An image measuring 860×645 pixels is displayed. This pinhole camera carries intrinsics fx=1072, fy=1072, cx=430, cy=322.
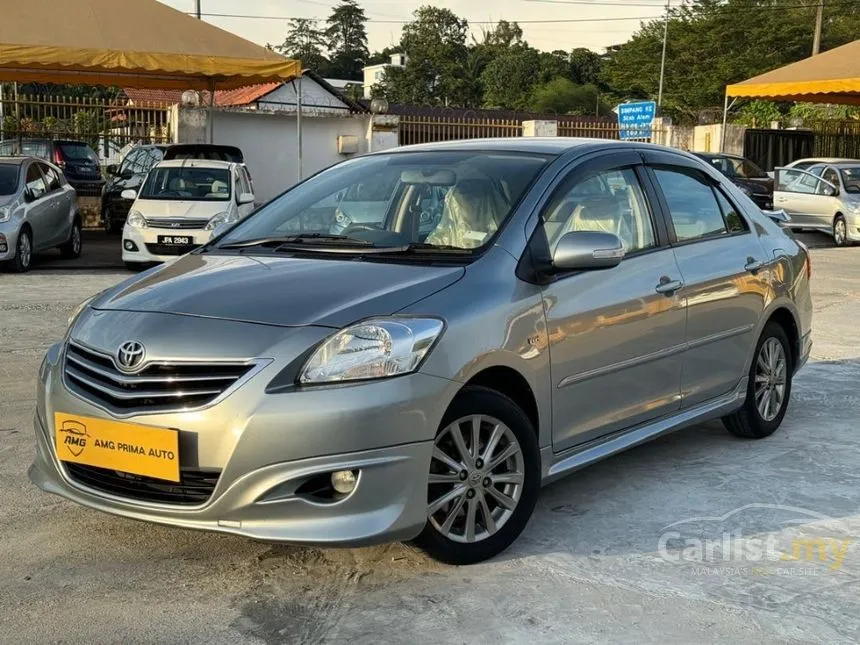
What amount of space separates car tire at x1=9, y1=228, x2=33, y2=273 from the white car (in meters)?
1.17

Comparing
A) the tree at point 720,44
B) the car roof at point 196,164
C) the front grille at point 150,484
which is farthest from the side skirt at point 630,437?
the tree at point 720,44

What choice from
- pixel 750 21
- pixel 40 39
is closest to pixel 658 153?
pixel 40 39

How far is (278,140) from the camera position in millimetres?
22516

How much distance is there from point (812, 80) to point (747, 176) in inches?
94.0

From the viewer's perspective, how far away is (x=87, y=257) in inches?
633

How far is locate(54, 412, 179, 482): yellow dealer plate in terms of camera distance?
3543 millimetres

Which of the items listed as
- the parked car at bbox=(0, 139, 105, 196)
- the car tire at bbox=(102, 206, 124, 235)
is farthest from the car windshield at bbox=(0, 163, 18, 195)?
the parked car at bbox=(0, 139, 105, 196)

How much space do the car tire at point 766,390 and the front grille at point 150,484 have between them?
326cm

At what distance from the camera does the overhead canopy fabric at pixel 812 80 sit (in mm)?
22422

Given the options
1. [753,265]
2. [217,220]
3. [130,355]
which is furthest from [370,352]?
[217,220]

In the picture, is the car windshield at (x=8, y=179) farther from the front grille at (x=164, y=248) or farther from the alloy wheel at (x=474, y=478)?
the alloy wheel at (x=474, y=478)

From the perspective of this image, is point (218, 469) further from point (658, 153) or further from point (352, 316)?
point (658, 153)

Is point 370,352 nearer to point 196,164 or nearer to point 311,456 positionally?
point 311,456

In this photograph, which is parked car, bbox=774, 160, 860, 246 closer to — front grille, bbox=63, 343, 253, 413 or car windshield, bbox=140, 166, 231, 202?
car windshield, bbox=140, 166, 231, 202
